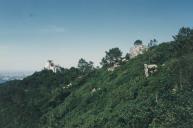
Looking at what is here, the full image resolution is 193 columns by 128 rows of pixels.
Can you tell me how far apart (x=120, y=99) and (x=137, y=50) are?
77.5 m

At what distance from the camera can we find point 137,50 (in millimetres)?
179500

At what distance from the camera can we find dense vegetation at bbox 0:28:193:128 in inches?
3145

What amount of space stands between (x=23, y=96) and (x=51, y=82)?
26781 mm

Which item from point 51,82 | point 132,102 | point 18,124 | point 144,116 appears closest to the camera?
point 144,116

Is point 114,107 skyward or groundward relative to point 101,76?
groundward

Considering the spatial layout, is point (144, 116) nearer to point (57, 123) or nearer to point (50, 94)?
point (57, 123)

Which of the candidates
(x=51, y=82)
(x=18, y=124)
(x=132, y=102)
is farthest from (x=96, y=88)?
(x=51, y=82)

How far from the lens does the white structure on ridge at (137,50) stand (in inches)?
6631

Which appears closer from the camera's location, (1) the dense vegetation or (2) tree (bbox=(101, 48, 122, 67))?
(1) the dense vegetation

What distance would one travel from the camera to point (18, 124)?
408 feet

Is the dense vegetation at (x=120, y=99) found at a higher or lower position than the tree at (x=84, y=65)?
lower

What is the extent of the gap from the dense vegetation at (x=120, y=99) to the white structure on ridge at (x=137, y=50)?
1121 centimetres

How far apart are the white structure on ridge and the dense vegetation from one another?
11207 millimetres

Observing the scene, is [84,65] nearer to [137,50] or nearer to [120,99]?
[137,50]
